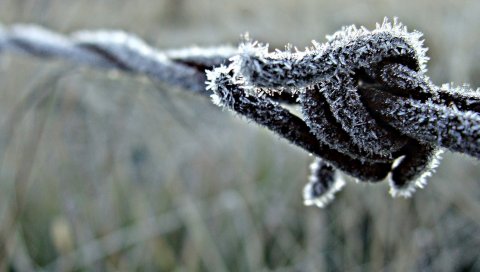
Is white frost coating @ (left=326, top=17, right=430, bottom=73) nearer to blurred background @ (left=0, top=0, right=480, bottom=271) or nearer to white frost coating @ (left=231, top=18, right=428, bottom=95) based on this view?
white frost coating @ (left=231, top=18, right=428, bottom=95)

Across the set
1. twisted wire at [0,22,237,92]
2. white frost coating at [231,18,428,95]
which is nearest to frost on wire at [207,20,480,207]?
white frost coating at [231,18,428,95]

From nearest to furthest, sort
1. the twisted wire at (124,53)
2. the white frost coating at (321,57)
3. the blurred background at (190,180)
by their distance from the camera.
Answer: the white frost coating at (321,57) → the twisted wire at (124,53) → the blurred background at (190,180)

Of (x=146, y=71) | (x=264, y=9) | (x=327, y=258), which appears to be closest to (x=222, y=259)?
(x=327, y=258)

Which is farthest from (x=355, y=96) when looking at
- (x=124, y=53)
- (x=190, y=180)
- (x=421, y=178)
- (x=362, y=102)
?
(x=190, y=180)

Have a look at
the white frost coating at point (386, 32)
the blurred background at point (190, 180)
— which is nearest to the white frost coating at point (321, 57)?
the white frost coating at point (386, 32)

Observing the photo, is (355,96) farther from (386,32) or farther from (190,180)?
(190,180)

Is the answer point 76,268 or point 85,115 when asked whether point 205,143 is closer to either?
point 85,115

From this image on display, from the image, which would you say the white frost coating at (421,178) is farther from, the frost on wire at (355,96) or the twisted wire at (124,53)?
the twisted wire at (124,53)
